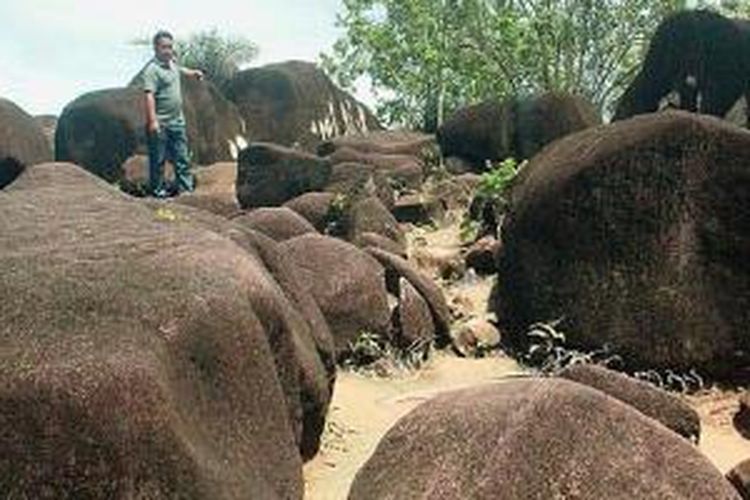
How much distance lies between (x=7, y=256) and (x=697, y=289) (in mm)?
5527

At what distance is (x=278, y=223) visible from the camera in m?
13.0

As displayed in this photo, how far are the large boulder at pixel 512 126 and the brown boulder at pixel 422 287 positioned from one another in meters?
8.43

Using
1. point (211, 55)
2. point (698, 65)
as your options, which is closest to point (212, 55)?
point (211, 55)

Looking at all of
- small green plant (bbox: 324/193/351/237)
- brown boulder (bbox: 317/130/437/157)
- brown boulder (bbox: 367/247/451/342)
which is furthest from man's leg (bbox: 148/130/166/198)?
brown boulder (bbox: 317/130/437/157)

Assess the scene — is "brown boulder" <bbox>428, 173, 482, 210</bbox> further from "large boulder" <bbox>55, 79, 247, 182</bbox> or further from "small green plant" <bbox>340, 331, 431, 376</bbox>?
"large boulder" <bbox>55, 79, 247, 182</bbox>

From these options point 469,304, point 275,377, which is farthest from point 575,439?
point 469,304

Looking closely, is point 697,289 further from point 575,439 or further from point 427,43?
point 427,43

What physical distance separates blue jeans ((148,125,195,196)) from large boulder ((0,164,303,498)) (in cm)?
782

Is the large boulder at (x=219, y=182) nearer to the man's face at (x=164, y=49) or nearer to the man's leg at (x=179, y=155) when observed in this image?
the man's leg at (x=179, y=155)

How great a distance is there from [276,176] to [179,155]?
3.21m

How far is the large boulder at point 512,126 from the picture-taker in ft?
65.9

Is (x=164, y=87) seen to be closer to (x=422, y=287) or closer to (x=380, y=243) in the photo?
(x=380, y=243)

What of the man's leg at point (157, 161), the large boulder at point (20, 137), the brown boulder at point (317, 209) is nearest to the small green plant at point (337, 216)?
the brown boulder at point (317, 209)

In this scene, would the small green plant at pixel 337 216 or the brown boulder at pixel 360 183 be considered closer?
the small green plant at pixel 337 216
